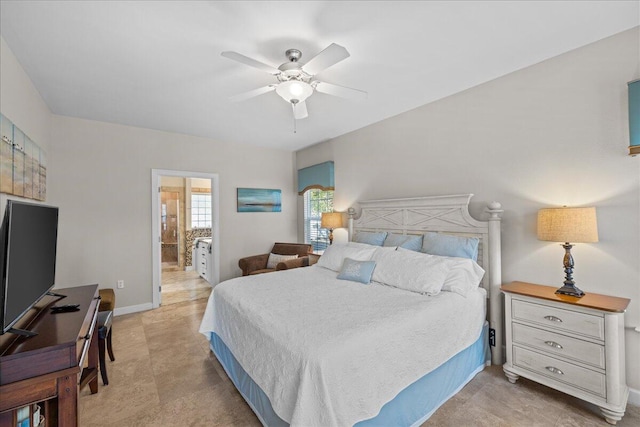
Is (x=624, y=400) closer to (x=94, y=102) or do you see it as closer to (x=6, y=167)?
(x=6, y=167)

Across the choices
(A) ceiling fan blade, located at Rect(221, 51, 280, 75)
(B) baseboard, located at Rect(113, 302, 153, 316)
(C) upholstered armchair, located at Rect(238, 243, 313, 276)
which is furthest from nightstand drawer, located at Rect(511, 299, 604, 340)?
(B) baseboard, located at Rect(113, 302, 153, 316)

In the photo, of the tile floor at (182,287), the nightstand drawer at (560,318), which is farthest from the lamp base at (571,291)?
the tile floor at (182,287)

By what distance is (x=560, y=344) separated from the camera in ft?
6.43

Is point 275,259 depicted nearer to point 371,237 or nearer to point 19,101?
point 371,237

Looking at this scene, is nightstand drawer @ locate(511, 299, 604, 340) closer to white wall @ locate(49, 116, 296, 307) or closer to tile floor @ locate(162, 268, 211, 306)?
white wall @ locate(49, 116, 296, 307)

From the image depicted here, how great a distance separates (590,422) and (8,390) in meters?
3.18

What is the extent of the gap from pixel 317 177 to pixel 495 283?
315 cm

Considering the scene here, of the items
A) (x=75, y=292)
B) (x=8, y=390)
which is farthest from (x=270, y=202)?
(x=8, y=390)

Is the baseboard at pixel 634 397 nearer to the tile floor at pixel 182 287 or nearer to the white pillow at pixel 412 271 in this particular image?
the white pillow at pixel 412 271

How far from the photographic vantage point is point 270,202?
5227 millimetres

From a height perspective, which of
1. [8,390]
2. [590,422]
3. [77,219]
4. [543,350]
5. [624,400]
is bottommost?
[590,422]

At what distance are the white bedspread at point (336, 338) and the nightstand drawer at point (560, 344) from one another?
29cm

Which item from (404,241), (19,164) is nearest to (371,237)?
(404,241)

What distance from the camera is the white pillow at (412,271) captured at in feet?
7.41
